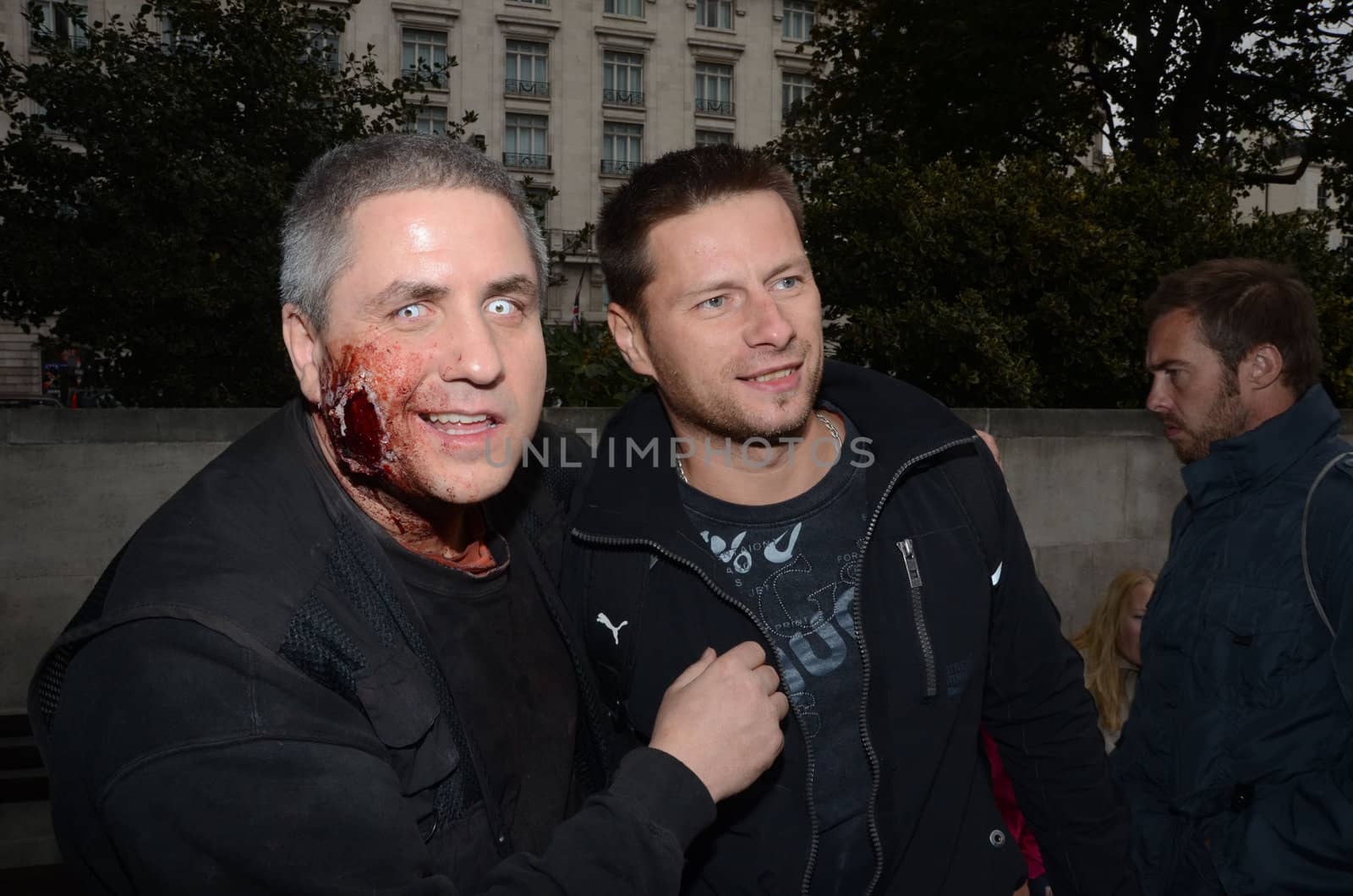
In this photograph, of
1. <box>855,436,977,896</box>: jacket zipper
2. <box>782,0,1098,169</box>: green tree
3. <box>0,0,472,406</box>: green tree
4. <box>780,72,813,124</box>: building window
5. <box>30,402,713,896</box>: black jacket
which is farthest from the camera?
<box>780,72,813,124</box>: building window

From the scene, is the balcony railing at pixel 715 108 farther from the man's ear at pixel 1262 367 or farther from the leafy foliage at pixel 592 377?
the man's ear at pixel 1262 367

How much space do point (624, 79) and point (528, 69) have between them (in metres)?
4.36

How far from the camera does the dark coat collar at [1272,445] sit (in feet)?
10.1

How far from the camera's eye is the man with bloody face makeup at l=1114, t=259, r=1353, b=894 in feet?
8.82

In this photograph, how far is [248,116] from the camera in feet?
26.4

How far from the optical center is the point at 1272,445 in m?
3.11

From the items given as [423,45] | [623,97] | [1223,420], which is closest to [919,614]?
[1223,420]

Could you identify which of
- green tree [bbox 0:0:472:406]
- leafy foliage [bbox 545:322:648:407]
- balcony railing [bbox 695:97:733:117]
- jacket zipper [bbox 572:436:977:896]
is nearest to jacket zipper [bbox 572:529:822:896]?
jacket zipper [bbox 572:436:977:896]

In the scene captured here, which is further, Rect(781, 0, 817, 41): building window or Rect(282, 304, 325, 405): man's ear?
Rect(781, 0, 817, 41): building window

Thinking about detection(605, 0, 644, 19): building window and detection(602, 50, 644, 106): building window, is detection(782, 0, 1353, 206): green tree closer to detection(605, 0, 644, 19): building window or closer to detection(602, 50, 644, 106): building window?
detection(602, 50, 644, 106): building window

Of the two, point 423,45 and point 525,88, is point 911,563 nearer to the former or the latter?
point 423,45

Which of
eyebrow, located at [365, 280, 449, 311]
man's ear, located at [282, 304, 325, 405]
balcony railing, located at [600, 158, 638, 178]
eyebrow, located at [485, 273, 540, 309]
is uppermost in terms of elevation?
balcony railing, located at [600, 158, 638, 178]

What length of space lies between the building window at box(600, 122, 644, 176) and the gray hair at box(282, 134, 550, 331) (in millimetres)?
45391

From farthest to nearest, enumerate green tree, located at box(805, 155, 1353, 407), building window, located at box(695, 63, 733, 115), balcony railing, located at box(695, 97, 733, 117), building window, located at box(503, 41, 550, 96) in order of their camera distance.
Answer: building window, located at box(695, 63, 733, 115) < balcony railing, located at box(695, 97, 733, 117) < building window, located at box(503, 41, 550, 96) < green tree, located at box(805, 155, 1353, 407)
